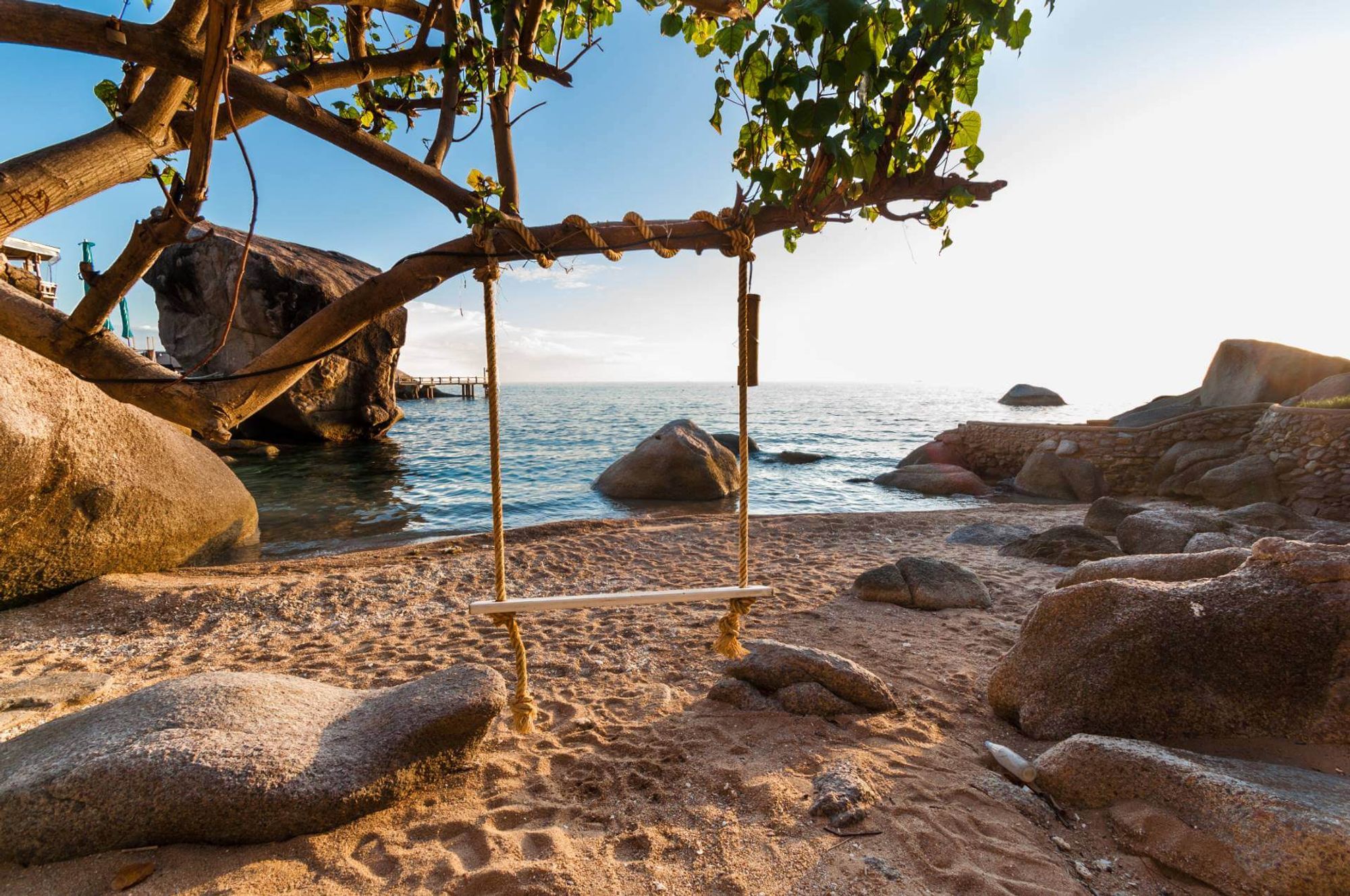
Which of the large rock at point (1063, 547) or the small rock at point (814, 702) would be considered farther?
the large rock at point (1063, 547)

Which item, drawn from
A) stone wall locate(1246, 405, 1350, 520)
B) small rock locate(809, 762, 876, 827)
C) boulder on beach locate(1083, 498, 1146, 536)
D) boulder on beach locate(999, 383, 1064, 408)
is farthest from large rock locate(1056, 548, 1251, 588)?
boulder on beach locate(999, 383, 1064, 408)

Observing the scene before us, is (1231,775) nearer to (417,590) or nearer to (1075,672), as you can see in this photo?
(1075,672)

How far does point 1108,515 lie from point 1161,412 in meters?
10.5

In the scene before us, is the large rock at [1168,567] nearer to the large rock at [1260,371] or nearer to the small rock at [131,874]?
the small rock at [131,874]

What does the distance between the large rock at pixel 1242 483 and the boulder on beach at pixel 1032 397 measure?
49.5 meters

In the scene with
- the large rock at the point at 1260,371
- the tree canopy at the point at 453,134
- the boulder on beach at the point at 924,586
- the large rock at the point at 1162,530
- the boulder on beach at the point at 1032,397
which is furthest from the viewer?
the boulder on beach at the point at 1032,397

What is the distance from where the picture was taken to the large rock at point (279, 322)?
2145 centimetres

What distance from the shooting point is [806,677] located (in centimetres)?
389


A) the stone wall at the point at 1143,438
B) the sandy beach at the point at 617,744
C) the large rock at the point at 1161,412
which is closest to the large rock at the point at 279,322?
the sandy beach at the point at 617,744

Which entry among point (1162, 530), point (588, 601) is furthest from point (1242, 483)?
point (588, 601)

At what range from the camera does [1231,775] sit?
255cm

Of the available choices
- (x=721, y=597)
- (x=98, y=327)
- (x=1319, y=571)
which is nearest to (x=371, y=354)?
(x=98, y=327)

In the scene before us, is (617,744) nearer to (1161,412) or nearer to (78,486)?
(78,486)

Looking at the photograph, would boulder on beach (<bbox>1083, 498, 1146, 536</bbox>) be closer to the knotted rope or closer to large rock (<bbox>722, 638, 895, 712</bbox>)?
large rock (<bbox>722, 638, 895, 712</bbox>)
